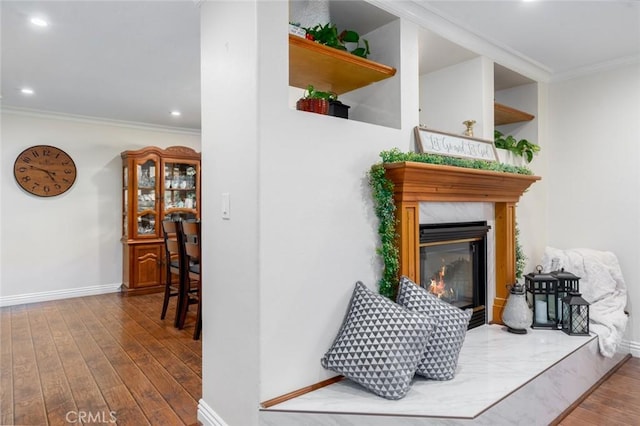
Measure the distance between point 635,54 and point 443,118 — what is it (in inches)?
64.6

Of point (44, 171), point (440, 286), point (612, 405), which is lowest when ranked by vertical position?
point (612, 405)

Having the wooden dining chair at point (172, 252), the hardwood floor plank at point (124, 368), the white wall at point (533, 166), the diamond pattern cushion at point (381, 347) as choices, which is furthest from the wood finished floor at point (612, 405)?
the wooden dining chair at point (172, 252)

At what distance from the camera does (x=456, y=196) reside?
257 cm

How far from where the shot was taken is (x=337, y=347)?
1895 mm

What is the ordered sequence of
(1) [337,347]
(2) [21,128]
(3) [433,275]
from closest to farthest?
1. (1) [337,347]
2. (3) [433,275]
3. (2) [21,128]

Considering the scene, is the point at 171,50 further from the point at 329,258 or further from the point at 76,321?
the point at 76,321

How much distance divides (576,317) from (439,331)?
1.44m

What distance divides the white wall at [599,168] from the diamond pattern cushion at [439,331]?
2099 millimetres

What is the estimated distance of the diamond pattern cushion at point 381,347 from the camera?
1.78m

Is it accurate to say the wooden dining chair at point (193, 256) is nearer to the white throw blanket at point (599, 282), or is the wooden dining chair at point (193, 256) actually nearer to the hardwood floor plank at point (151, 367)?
the hardwood floor plank at point (151, 367)

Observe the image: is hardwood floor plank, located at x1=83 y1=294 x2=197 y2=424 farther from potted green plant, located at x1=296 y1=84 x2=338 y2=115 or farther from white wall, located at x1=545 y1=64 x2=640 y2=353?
white wall, located at x1=545 y1=64 x2=640 y2=353

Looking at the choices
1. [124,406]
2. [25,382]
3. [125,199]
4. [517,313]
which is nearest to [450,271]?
[517,313]

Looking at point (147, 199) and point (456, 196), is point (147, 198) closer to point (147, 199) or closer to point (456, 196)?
point (147, 199)

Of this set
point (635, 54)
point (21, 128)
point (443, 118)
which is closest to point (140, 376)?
point (443, 118)
